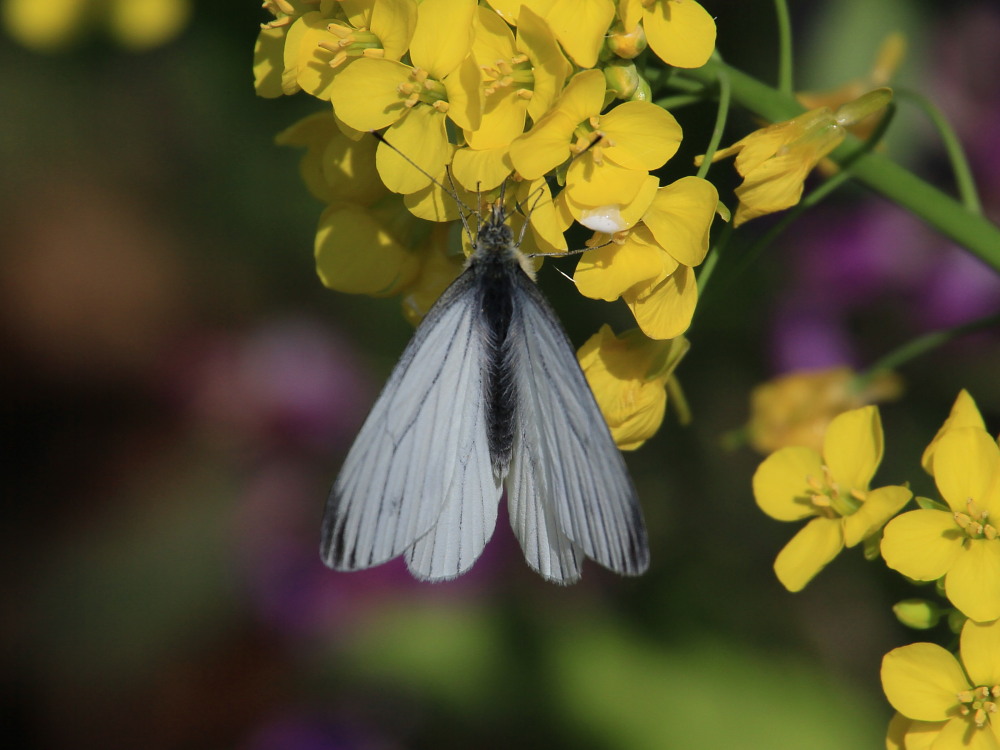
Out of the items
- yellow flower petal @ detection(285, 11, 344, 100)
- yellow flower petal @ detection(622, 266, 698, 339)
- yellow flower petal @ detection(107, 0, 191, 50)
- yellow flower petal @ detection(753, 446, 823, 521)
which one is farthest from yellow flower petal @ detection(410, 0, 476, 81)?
yellow flower petal @ detection(107, 0, 191, 50)

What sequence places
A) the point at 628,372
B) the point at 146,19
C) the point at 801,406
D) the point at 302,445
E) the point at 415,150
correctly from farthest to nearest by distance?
the point at 302,445
the point at 146,19
the point at 801,406
the point at 628,372
the point at 415,150

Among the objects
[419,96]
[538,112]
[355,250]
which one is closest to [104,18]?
[355,250]

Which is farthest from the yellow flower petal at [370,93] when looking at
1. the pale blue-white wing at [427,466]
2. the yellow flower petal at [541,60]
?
the pale blue-white wing at [427,466]

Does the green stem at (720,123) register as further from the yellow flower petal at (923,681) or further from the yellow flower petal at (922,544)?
the yellow flower petal at (923,681)

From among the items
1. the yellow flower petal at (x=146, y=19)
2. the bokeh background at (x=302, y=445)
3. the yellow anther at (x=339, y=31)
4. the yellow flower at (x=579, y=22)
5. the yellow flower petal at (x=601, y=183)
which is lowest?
the bokeh background at (x=302, y=445)

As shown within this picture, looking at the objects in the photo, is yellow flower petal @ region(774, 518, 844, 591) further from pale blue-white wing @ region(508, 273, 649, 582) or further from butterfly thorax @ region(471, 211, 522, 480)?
butterfly thorax @ region(471, 211, 522, 480)

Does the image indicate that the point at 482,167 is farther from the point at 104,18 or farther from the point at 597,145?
the point at 104,18
